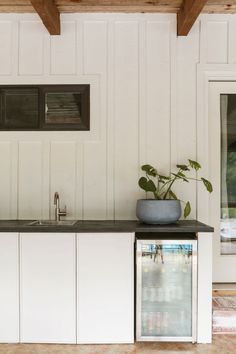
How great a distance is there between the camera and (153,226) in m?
2.93

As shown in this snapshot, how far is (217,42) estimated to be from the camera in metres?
3.46

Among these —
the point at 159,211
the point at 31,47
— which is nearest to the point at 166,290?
the point at 159,211

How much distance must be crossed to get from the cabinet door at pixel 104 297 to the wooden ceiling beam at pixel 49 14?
1849mm

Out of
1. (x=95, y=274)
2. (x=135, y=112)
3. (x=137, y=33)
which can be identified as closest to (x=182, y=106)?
(x=135, y=112)

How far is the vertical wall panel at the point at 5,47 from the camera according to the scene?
136 inches

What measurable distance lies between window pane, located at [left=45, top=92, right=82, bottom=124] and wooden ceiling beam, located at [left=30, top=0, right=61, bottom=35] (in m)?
0.57

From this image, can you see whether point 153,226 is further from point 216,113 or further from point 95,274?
point 216,113

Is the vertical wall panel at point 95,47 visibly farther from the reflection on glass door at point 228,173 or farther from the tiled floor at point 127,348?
the tiled floor at point 127,348

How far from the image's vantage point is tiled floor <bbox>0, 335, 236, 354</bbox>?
273 centimetres

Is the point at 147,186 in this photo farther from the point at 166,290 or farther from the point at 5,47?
the point at 5,47

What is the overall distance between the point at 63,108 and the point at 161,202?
1294 mm

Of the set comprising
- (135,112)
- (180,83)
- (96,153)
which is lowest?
(96,153)

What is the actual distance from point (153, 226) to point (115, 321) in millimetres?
789

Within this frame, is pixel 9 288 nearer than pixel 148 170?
Yes
